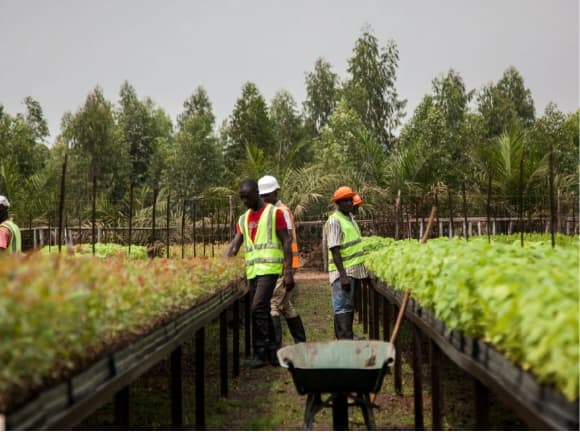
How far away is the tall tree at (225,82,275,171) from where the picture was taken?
135ft

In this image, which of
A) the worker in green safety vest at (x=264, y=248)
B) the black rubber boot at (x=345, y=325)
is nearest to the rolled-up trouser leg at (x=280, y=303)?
the black rubber boot at (x=345, y=325)

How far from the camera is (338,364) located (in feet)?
14.7

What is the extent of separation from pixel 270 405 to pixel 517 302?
4162 millimetres

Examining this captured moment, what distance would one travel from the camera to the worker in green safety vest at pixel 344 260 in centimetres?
725

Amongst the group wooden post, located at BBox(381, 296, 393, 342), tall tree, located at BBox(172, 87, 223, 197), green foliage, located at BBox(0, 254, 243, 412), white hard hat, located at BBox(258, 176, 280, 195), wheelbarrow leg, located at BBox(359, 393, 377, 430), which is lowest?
wheelbarrow leg, located at BBox(359, 393, 377, 430)

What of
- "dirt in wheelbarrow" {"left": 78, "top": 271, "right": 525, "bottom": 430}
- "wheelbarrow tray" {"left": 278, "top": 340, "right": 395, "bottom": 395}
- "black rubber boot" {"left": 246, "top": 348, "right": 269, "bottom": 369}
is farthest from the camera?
"black rubber boot" {"left": 246, "top": 348, "right": 269, "bottom": 369}

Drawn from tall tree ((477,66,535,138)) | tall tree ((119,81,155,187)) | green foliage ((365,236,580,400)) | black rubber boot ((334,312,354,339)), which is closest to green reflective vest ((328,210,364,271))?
black rubber boot ((334,312,354,339))

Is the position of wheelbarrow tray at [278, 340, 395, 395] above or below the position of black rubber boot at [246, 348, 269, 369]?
above

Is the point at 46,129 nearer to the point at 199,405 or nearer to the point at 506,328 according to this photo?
the point at 199,405

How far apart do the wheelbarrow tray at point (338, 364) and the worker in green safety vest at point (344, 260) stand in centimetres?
271

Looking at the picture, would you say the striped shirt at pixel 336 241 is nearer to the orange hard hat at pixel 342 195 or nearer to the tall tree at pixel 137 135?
the orange hard hat at pixel 342 195

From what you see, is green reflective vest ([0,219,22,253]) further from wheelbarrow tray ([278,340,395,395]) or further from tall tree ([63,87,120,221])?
tall tree ([63,87,120,221])

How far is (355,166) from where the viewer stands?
28562 millimetres

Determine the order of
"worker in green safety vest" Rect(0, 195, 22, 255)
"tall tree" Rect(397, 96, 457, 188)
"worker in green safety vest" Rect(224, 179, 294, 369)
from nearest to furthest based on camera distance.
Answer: "worker in green safety vest" Rect(0, 195, 22, 255) < "worker in green safety vest" Rect(224, 179, 294, 369) < "tall tree" Rect(397, 96, 457, 188)
